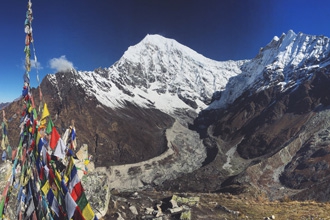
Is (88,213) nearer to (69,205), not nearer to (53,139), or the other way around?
(69,205)

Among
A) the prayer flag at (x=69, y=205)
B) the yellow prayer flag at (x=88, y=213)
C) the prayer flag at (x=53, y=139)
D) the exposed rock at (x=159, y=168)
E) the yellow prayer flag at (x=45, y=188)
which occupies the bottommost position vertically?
the yellow prayer flag at (x=88, y=213)

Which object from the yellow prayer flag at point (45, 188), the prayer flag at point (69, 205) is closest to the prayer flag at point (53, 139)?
the yellow prayer flag at point (45, 188)

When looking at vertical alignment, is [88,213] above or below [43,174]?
below

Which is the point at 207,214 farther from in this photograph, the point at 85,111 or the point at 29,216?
the point at 85,111

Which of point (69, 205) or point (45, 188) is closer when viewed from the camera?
point (69, 205)

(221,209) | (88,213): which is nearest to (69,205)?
(88,213)

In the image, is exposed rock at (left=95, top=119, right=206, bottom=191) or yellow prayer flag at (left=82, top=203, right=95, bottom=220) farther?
exposed rock at (left=95, top=119, right=206, bottom=191)

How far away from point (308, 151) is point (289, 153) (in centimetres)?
851

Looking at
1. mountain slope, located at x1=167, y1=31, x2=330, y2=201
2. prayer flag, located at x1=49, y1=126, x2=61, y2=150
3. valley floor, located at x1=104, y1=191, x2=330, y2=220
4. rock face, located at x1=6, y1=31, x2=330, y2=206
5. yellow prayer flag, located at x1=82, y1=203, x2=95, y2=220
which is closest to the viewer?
yellow prayer flag, located at x1=82, y1=203, x2=95, y2=220

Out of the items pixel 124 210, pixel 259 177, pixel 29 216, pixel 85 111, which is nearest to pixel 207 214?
pixel 124 210

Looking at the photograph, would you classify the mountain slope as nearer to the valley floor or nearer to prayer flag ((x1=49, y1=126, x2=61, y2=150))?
the valley floor

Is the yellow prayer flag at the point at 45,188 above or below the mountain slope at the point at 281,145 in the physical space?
below

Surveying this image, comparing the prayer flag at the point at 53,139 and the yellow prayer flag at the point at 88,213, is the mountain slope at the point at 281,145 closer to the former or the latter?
the prayer flag at the point at 53,139

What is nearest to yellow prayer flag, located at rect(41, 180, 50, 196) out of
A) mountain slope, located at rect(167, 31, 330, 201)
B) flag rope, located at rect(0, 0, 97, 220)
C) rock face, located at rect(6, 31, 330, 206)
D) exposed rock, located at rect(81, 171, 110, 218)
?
flag rope, located at rect(0, 0, 97, 220)
